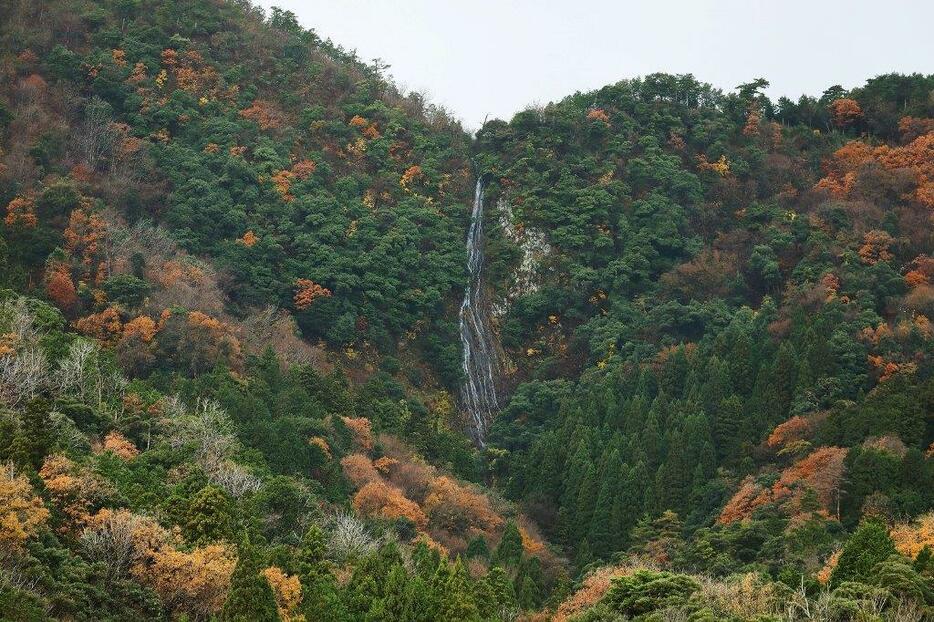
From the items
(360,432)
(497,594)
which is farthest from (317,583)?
(360,432)

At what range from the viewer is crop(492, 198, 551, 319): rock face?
94.6 meters

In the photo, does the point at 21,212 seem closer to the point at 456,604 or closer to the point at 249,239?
the point at 249,239

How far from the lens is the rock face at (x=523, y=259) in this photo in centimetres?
9462

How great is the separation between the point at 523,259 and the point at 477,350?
8423mm

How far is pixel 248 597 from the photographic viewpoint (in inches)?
1556

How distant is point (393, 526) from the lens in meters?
61.1

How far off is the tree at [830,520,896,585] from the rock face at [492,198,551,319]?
5040cm

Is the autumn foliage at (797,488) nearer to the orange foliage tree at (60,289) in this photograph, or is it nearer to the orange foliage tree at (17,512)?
the orange foliage tree at (17,512)

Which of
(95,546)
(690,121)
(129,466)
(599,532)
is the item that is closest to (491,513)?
(599,532)

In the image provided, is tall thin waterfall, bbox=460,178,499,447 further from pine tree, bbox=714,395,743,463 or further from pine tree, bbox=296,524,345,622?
pine tree, bbox=296,524,345,622

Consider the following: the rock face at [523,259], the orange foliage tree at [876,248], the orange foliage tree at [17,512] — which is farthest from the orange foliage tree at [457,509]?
the orange foliage tree at [876,248]

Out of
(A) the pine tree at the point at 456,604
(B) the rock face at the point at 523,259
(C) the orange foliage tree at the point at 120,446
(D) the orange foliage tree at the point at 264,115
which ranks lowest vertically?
(A) the pine tree at the point at 456,604

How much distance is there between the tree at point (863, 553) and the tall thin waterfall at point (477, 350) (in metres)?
42.1

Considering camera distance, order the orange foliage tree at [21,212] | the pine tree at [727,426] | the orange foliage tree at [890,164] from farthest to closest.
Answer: the orange foliage tree at [890,164]
the orange foliage tree at [21,212]
the pine tree at [727,426]
